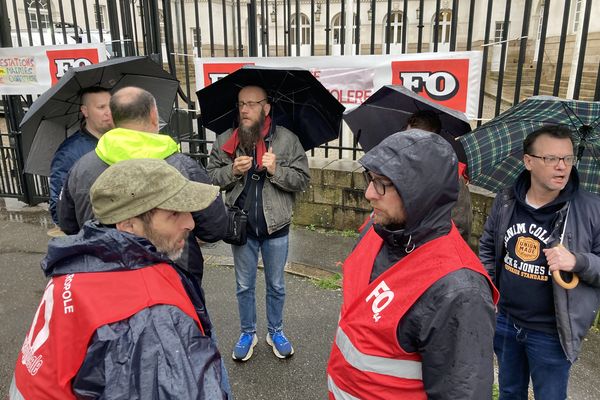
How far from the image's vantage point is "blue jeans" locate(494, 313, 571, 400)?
2129 mm

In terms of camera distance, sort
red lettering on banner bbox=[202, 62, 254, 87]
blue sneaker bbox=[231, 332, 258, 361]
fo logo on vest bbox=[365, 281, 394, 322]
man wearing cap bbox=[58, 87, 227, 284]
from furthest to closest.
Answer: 1. red lettering on banner bbox=[202, 62, 254, 87]
2. blue sneaker bbox=[231, 332, 258, 361]
3. man wearing cap bbox=[58, 87, 227, 284]
4. fo logo on vest bbox=[365, 281, 394, 322]

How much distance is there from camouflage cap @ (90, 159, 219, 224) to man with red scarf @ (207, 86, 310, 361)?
1307mm

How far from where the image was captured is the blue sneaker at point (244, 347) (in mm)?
3180

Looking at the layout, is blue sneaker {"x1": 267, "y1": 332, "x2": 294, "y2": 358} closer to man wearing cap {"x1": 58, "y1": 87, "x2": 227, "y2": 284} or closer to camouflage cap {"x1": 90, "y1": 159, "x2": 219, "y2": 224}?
man wearing cap {"x1": 58, "y1": 87, "x2": 227, "y2": 284}

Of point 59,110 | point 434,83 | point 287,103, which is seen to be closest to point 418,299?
point 287,103

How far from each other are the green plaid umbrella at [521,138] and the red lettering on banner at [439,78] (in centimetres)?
186

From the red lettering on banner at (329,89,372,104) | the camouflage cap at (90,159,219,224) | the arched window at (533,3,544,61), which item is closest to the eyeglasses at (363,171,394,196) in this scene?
the camouflage cap at (90,159,219,224)

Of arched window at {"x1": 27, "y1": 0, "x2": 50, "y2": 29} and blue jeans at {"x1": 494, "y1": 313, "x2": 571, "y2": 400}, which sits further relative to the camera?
arched window at {"x1": 27, "y1": 0, "x2": 50, "y2": 29}

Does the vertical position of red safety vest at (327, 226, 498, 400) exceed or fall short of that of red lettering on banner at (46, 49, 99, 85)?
it falls short

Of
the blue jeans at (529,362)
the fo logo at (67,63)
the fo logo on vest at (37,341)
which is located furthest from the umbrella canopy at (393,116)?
the fo logo at (67,63)

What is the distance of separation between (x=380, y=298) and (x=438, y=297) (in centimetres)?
23

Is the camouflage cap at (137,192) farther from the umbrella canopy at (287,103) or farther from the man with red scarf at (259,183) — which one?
the umbrella canopy at (287,103)

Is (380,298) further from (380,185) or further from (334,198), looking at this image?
(334,198)

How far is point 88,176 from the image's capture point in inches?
86.7
